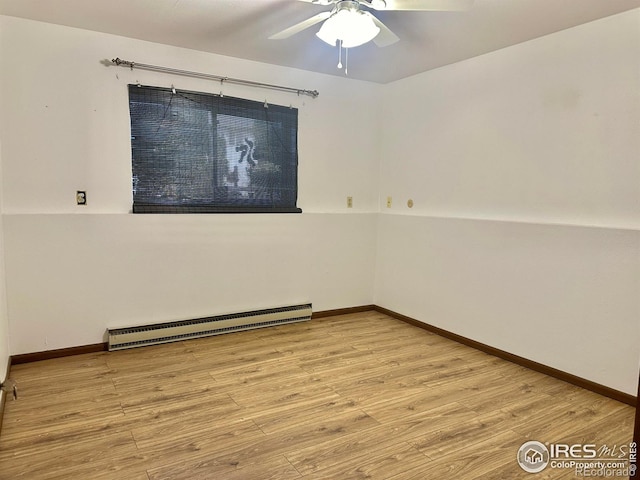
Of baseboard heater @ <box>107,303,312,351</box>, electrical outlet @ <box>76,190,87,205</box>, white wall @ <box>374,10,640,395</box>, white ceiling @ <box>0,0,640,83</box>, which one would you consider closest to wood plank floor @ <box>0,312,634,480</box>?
baseboard heater @ <box>107,303,312,351</box>

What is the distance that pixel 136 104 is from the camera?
10.9 feet

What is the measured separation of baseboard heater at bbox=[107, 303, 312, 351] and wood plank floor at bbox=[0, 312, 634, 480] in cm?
9

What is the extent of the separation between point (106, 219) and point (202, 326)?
1194 mm

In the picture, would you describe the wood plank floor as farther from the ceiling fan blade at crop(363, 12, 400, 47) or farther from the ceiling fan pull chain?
the ceiling fan pull chain

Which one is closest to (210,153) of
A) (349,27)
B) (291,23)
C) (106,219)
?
(106,219)

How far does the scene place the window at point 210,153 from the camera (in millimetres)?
3379

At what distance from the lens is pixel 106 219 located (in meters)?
3.25

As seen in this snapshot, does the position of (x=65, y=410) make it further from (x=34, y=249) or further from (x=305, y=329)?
(x=305, y=329)

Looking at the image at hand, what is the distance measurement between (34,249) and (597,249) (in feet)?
13.0

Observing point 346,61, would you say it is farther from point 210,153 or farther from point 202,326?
point 202,326

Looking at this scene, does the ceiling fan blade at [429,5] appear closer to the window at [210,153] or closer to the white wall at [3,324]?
the window at [210,153]

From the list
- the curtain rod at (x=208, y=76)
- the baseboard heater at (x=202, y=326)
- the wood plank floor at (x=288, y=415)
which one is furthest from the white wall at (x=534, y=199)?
the baseboard heater at (x=202, y=326)

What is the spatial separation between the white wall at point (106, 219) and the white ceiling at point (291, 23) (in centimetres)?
24

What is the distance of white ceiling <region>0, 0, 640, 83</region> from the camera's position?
2596 mm
